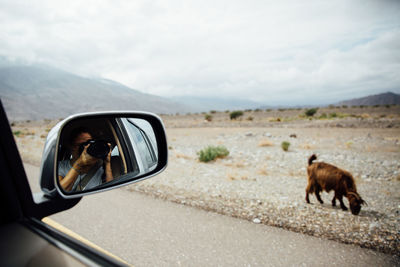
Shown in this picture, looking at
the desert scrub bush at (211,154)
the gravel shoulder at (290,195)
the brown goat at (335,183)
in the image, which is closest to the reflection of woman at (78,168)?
the gravel shoulder at (290,195)

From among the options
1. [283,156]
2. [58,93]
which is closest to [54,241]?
[283,156]

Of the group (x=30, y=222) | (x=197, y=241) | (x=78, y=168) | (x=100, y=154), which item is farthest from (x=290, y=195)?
(x=30, y=222)

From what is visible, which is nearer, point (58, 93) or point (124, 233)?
point (124, 233)

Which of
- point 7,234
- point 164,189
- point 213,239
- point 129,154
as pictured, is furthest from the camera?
point 164,189

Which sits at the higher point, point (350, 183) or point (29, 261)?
point (29, 261)

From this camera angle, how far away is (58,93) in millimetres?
163750

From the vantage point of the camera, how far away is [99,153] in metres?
1.50

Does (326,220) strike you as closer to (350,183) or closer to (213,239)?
(350,183)

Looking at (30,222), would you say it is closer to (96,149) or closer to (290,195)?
(96,149)

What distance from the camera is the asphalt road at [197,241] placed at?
124 inches

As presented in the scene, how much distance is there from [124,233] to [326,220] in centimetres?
354

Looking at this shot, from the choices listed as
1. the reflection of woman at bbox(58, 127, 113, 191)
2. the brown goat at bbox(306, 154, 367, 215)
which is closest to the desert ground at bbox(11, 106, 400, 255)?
the brown goat at bbox(306, 154, 367, 215)

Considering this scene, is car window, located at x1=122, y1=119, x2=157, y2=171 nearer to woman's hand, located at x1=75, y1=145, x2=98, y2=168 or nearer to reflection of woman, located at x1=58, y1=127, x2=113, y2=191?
reflection of woman, located at x1=58, y1=127, x2=113, y2=191

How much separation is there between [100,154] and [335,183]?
498 centimetres
